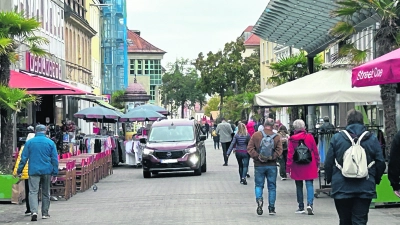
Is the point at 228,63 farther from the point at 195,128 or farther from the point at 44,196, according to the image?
the point at 44,196

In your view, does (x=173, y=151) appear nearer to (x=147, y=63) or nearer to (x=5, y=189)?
(x=5, y=189)

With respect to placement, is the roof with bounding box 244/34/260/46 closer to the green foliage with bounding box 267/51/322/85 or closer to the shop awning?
the green foliage with bounding box 267/51/322/85

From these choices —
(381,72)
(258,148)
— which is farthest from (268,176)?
(381,72)

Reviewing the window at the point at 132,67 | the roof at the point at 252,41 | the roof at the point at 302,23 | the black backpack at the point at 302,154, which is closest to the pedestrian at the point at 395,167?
the black backpack at the point at 302,154

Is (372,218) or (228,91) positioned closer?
(372,218)

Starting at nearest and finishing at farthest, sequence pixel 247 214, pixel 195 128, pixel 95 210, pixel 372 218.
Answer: pixel 372 218
pixel 247 214
pixel 95 210
pixel 195 128

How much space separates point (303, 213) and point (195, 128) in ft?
44.8

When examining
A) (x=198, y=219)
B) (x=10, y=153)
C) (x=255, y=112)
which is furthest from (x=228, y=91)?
(x=198, y=219)

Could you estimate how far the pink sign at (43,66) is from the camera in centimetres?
3442

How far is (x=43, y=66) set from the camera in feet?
125

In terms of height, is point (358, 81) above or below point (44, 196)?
above

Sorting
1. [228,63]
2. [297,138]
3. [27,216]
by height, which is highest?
[228,63]

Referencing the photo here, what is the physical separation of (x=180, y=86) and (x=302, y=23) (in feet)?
272

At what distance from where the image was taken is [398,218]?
14.6 meters
